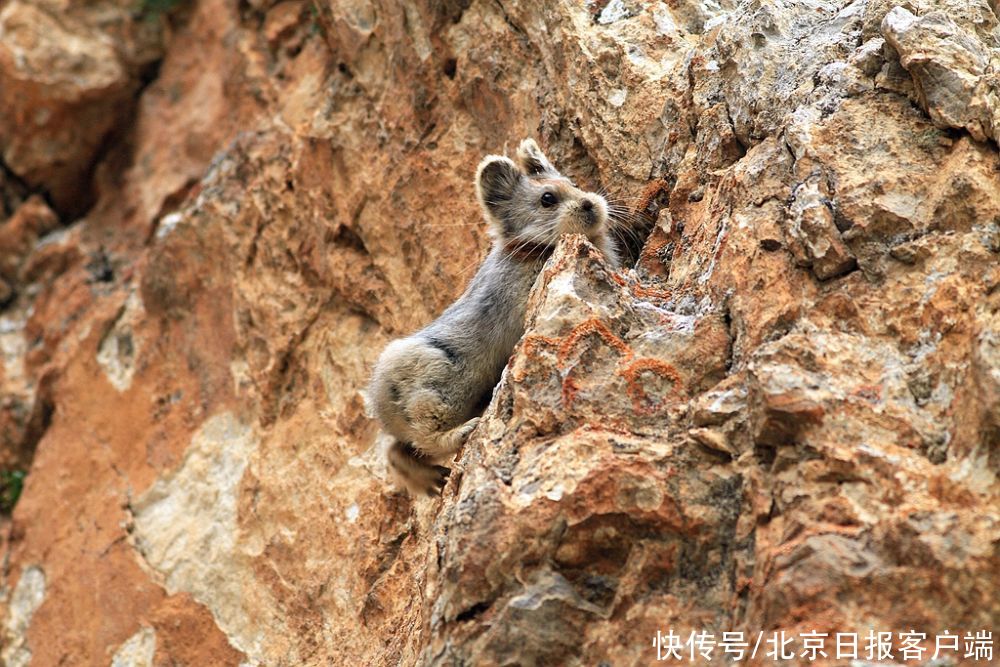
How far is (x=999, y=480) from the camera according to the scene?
4.37 metres

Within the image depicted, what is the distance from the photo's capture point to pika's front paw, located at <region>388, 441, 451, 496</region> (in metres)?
6.78

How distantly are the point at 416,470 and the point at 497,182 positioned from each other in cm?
179

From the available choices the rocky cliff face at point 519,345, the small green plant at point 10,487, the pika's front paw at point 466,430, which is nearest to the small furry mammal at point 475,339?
the pika's front paw at point 466,430

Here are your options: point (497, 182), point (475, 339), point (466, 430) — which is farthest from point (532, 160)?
point (466, 430)

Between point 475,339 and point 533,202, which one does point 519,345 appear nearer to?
point 475,339

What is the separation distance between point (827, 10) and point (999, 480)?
317 centimetres

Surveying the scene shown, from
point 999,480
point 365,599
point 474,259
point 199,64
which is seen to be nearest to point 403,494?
point 365,599

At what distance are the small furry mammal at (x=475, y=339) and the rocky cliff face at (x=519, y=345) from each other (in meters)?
0.35

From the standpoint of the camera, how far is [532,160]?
7227mm

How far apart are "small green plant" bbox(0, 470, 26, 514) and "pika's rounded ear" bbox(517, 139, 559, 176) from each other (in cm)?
590

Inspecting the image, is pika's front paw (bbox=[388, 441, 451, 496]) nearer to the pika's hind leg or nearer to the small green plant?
the pika's hind leg

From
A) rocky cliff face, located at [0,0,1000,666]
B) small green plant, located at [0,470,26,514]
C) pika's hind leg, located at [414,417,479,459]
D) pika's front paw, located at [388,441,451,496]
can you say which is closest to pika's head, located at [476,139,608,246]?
rocky cliff face, located at [0,0,1000,666]

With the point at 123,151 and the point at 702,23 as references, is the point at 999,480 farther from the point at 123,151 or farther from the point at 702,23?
the point at 123,151

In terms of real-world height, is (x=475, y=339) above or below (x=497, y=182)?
below
